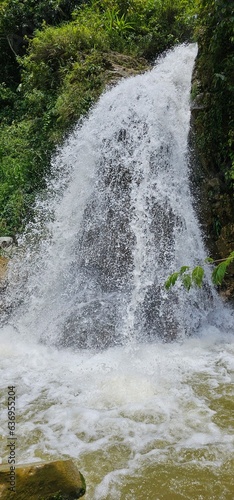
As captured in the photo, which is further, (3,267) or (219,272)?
(3,267)

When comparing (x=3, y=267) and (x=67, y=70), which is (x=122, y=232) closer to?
(x=3, y=267)

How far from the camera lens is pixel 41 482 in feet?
8.42

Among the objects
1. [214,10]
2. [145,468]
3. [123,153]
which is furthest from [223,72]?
[145,468]

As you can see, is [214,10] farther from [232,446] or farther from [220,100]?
[232,446]

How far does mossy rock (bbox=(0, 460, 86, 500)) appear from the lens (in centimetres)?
249

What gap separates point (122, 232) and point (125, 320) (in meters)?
1.69

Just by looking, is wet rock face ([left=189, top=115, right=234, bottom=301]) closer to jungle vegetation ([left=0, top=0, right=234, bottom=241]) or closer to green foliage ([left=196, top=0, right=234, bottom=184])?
green foliage ([left=196, top=0, right=234, bottom=184])

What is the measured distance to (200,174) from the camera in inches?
274

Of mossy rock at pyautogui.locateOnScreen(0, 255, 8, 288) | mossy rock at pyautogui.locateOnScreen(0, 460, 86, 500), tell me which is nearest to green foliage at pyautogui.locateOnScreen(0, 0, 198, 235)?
mossy rock at pyautogui.locateOnScreen(0, 255, 8, 288)

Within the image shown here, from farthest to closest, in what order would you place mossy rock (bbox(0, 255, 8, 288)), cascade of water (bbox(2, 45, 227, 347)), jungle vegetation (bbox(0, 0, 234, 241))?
jungle vegetation (bbox(0, 0, 234, 241))
mossy rock (bbox(0, 255, 8, 288))
cascade of water (bbox(2, 45, 227, 347))

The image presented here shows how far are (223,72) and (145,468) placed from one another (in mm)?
5321

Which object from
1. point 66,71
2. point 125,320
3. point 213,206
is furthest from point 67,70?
point 125,320

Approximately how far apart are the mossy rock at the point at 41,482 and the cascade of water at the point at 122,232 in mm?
3273

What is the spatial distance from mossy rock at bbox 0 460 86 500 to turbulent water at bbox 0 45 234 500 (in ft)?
1.41
